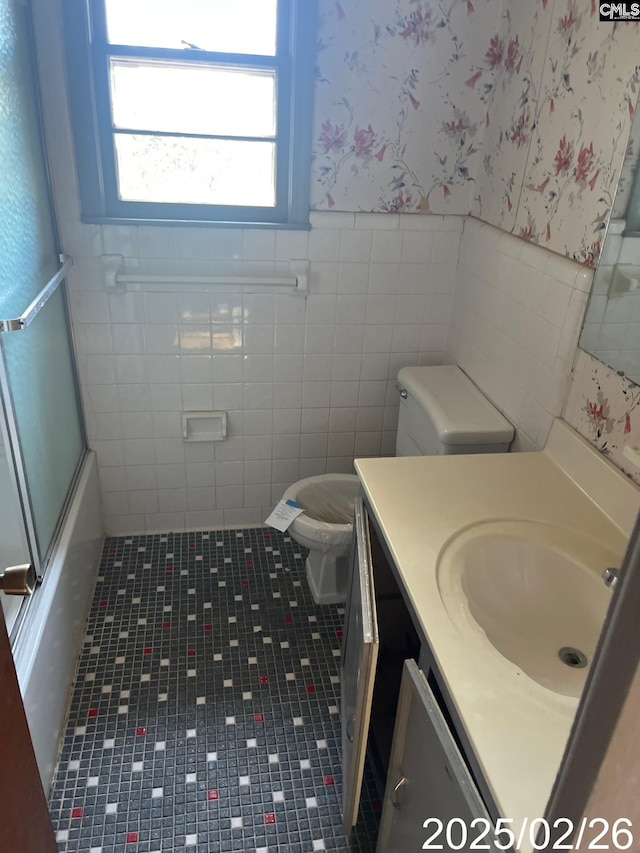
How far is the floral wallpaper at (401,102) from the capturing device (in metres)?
1.93

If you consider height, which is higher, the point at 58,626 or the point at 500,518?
the point at 500,518

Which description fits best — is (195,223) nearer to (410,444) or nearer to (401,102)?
(401,102)

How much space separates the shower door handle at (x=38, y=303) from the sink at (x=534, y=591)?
118 centimetres

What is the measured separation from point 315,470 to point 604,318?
1.40 m

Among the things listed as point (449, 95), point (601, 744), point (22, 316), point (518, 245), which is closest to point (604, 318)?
point (518, 245)

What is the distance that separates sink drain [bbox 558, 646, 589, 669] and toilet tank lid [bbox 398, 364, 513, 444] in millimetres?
757

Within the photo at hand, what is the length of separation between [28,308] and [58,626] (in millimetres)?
919

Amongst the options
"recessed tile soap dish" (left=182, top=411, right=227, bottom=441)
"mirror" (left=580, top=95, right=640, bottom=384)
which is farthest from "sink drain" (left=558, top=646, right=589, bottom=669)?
"recessed tile soap dish" (left=182, top=411, right=227, bottom=441)

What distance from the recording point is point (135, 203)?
209 centimetres

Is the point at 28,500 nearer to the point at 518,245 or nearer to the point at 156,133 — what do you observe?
the point at 156,133

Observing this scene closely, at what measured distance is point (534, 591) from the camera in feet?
4.47

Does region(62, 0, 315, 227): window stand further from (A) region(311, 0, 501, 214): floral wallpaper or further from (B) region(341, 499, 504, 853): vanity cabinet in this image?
(B) region(341, 499, 504, 853): vanity cabinet

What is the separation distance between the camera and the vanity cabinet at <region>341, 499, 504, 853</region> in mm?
950

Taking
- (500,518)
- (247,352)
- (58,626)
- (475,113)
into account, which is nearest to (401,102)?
(475,113)
